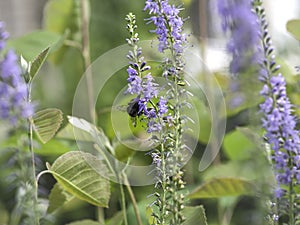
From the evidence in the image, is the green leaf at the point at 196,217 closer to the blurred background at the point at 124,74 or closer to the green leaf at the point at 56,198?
the blurred background at the point at 124,74

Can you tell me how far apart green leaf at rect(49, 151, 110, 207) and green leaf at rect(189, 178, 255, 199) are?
21cm

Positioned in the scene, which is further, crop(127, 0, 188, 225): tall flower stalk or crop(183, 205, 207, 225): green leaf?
crop(183, 205, 207, 225): green leaf

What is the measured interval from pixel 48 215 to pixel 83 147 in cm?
25

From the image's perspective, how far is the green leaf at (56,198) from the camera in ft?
5.05

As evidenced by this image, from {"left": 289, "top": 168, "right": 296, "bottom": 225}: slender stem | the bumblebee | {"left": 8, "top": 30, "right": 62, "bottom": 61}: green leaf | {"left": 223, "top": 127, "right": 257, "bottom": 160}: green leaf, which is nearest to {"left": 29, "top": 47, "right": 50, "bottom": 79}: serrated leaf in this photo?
the bumblebee

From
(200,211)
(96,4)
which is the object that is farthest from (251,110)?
(96,4)

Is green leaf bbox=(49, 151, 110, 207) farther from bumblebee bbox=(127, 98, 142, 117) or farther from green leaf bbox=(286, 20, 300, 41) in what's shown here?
green leaf bbox=(286, 20, 300, 41)

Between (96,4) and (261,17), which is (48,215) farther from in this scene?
(96,4)

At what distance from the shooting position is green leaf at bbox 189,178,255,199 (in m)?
1.55

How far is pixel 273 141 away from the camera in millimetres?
1095

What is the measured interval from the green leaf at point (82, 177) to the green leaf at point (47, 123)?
A: 0.23 feet

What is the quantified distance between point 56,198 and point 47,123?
0.23m

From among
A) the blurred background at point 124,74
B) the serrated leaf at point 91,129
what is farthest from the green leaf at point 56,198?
the serrated leaf at point 91,129

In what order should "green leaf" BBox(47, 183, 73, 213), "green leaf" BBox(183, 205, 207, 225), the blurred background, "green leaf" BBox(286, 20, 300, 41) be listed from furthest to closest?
the blurred background → "green leaf" BBox(286, 20, 300, 41) → "green leaf" BBox(47, 183, 73, 213) → "green leaf" BBox(183, 205, 207, 225)
